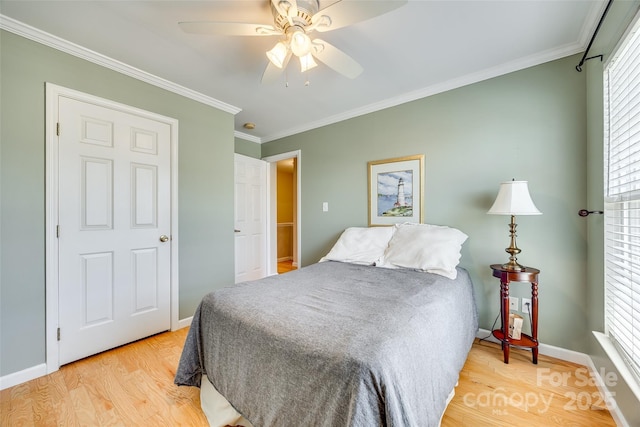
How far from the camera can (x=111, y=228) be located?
6.75 feet

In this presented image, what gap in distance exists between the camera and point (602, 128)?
60.2 inches

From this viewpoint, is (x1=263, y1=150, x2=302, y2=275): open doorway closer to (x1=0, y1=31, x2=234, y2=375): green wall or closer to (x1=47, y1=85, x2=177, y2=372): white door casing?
(x1=47, y1=85, x2=177, y2=372): white door casing

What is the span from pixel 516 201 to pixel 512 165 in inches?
19.1

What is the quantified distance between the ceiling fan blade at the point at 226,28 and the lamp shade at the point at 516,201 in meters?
1.83

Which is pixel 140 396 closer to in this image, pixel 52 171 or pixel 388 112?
pixel 52 171

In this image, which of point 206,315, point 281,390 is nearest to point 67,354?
point 206,315

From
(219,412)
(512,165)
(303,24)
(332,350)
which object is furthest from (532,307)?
(303,24)

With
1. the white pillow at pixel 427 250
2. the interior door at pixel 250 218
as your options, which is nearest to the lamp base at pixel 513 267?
the white pillow at pixel 427 250

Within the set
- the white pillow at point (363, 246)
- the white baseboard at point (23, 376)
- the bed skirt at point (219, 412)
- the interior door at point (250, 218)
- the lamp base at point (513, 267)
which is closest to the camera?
the bed skirt at point (219, 412)

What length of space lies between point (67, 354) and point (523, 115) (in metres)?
3.94

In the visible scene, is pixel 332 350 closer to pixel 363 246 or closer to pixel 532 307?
pixel 363 246

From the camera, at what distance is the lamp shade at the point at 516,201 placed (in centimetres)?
172

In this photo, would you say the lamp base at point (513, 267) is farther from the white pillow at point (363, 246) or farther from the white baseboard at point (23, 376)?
the white baseboard at point (23, 376)

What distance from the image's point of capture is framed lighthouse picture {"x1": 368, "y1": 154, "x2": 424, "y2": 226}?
2.52m
